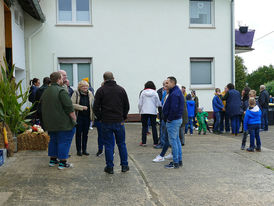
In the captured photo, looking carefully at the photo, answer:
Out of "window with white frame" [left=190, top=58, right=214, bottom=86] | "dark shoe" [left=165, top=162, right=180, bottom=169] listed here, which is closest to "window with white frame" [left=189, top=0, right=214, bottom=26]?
"window with white frame" [left=190, top=58, right=214, bottom=86]

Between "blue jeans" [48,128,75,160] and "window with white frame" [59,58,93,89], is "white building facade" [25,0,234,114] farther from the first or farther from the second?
"blue jeans" [48,128,75,160]

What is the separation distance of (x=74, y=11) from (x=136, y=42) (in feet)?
9.55

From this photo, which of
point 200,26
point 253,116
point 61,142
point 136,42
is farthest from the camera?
point 200,26

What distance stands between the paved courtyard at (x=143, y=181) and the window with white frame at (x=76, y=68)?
697cm

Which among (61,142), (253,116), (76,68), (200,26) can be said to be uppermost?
(200,26)

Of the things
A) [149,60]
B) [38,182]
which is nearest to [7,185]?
[38,182]

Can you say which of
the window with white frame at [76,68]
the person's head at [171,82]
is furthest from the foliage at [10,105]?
the window with white frame at [76,68]

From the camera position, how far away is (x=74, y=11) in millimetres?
14352

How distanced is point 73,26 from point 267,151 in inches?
366

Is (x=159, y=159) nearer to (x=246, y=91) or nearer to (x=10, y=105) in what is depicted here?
(x=10, y=105)

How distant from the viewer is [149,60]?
14820 mm

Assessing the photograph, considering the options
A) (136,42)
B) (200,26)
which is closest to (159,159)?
(136,42)

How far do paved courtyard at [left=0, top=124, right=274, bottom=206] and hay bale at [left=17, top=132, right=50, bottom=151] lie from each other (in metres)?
0.22

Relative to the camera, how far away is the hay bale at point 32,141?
25.5 feet
